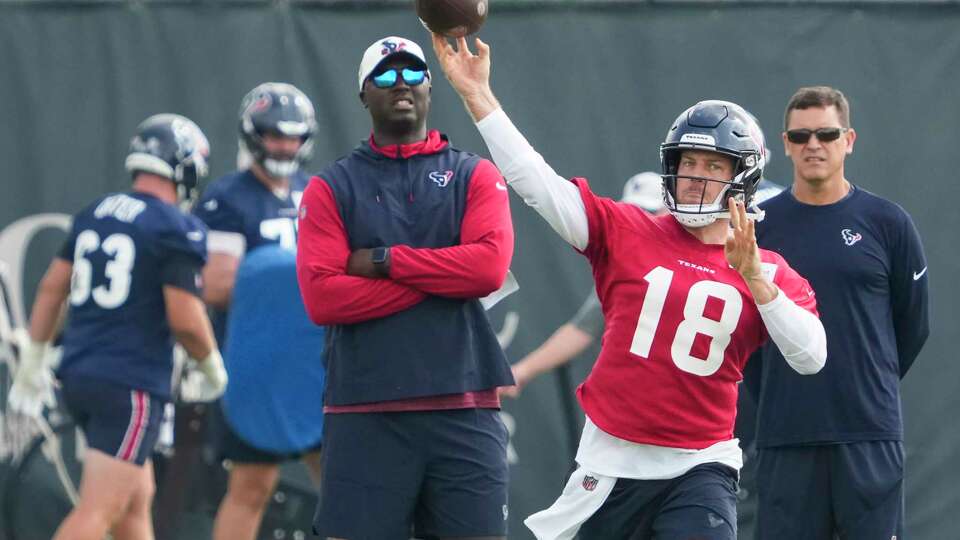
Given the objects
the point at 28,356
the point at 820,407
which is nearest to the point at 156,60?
the point at 28,356

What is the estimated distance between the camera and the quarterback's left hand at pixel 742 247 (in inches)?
173

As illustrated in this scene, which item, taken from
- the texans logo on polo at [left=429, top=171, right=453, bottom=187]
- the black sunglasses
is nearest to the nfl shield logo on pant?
the texans logo on polo at [left=429, top=171, right=453, bottom=187]

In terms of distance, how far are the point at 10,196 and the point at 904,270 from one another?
4291mm

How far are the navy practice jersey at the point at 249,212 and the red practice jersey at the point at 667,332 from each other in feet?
8.07

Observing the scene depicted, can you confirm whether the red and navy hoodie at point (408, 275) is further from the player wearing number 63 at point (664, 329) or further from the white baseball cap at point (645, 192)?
the white baseball cap at point (645, 192)

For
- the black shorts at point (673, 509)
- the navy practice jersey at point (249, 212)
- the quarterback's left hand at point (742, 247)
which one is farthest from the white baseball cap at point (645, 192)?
the quarterback's left hand at point (742, 247)

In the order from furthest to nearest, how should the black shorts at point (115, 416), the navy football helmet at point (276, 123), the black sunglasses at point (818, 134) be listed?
1. the navy football helmet at point (276, 123)
2. the black shorts at point (115, 416)
3. the black sunglasses at point (818, 134)

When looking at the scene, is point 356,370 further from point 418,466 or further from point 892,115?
point 892,115

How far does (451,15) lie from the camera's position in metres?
4.95

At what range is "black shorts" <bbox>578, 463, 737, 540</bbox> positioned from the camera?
4.53 meters

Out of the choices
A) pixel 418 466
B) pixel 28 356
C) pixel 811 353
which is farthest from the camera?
pixel 28 356

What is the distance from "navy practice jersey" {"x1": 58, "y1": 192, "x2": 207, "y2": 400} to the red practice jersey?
7.58ft

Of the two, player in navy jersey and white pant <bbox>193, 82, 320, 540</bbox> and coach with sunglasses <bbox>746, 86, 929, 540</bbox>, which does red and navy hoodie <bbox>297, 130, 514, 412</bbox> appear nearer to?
coach with sunglasses <bbox>746, 86, 929, 540</bbox>

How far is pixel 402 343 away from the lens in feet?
16.6
